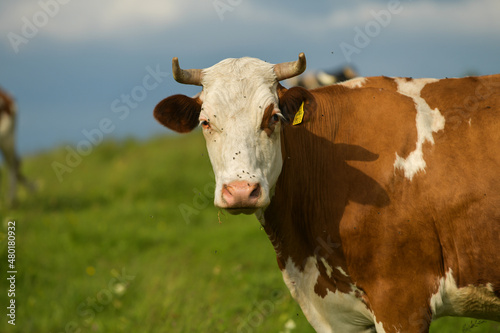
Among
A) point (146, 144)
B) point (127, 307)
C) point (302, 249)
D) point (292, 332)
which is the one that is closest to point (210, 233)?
point (127, 307)

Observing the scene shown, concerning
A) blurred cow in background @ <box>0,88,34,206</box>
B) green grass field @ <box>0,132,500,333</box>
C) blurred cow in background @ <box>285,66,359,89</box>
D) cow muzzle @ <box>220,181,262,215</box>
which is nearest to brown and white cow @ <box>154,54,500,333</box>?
cow muzzle @ <box>220,181,262,215</box>

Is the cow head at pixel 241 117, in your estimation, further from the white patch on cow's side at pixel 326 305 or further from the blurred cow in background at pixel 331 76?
the blurred cow in background at pixel 331 76

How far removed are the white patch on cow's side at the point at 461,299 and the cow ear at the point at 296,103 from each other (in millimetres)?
1523

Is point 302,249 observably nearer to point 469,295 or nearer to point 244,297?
point 469,295

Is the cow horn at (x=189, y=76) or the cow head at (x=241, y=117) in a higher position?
the cow horn at (x=189, y=76)

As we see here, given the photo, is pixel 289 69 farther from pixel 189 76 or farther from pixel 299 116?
pixel 189 76

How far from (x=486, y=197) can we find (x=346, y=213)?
0.96 meters

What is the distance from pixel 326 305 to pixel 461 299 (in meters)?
1.01

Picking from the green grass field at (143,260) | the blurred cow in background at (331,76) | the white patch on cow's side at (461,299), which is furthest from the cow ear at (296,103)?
the blurred cow in background at (331,76)

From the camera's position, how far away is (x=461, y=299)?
150 inches

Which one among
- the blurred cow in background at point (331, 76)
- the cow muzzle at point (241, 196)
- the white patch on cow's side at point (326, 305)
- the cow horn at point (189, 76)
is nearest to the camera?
the cow muzzle at point (241, 196)

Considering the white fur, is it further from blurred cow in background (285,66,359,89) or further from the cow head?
blurred cow in background (285,66,359,89)

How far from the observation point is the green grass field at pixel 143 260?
620 cm

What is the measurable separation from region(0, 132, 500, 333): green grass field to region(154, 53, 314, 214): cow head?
0.74 meters
